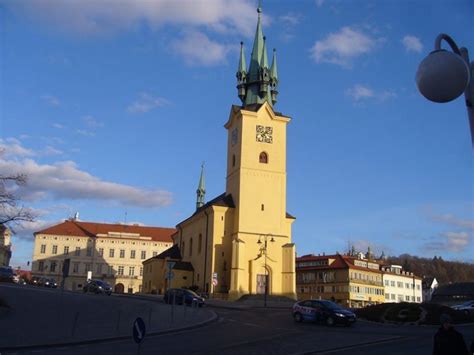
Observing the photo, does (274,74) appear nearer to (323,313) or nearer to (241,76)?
(241,76)

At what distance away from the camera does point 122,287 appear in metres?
111

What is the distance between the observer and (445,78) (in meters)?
5.52

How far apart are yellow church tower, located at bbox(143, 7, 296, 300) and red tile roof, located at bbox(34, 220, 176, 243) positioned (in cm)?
5301

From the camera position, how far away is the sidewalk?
19547mm

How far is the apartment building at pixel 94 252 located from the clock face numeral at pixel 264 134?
59.8 m

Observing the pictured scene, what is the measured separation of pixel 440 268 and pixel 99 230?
106 m

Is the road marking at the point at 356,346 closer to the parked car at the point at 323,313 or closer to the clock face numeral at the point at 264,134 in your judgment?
the parked car at the point at 323,313

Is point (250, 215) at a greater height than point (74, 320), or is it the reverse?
point (250, 215)

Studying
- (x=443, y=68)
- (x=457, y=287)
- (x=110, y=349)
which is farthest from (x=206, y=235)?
(x=443, y=68)

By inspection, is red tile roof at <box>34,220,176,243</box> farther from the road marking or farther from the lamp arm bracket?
the lamp arm bracket

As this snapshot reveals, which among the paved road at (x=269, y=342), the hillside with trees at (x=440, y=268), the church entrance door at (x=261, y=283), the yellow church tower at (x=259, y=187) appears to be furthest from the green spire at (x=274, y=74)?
the hillside with trees at (x=440, y=268)

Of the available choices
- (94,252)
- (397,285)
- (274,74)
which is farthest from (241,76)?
(397,285)

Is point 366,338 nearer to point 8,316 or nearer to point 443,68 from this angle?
point 8,316

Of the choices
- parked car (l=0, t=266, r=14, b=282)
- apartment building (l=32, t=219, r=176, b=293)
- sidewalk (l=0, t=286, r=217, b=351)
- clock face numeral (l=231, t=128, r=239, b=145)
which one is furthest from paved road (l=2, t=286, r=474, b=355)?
apartment building (l=32, t=219, r=176, b=293)
